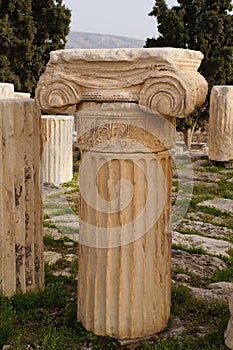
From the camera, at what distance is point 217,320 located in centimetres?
380

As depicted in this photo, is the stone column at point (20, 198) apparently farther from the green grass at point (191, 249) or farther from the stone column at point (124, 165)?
the green grass at point (191, 249)

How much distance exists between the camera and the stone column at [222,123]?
10.1 meters

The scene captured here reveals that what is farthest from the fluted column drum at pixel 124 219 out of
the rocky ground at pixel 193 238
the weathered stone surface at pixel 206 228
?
the weathered stone surface at pixel 206 228

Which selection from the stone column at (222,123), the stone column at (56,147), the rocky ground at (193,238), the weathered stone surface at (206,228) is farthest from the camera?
the stone column at (222,123)

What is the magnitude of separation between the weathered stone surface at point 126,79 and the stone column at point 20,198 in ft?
1.69

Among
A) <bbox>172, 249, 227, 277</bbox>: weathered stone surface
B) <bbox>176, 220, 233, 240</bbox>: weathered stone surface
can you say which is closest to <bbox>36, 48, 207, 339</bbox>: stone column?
<bbox>172, 249, 227, 277</bbox>: weathered stone surface

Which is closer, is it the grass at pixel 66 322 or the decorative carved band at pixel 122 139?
the decorative carved band at pixel 122 139

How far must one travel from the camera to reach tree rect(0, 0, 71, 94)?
664 inches

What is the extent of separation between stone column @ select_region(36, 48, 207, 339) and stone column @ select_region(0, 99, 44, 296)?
52cm

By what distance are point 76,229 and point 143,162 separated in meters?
A: 2.98

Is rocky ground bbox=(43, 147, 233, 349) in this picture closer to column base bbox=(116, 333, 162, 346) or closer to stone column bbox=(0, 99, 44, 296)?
column base bbox=(116, 333, 162, 346)

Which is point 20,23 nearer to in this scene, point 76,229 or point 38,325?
point 76,229

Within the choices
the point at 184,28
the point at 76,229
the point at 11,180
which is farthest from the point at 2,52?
the point at 11,180

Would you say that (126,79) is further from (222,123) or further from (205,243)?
(222,123)
